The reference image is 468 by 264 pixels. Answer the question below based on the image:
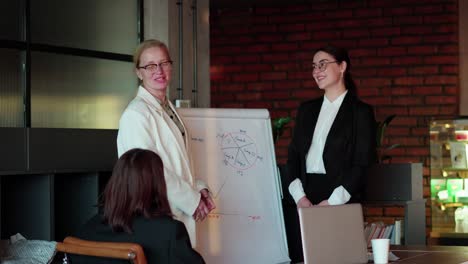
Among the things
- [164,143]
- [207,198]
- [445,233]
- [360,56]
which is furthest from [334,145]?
[360,56]

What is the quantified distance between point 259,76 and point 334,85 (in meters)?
4.27

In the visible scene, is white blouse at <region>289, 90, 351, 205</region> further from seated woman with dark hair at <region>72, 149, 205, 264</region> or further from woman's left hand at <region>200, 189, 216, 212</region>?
seated woman with dark hair at <region>72, 149, 205, 264</region>

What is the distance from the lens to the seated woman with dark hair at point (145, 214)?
2.63 m

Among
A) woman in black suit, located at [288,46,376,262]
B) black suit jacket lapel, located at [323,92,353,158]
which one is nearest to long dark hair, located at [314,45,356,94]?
woman in black suit, located at [288,46,376,262]

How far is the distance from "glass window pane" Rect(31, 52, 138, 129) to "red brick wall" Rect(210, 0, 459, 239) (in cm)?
Answer: 316

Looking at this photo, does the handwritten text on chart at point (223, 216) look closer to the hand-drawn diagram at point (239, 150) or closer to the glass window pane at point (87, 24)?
the hand-drawn diagram at point (239, 150)

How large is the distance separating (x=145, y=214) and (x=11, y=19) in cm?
233

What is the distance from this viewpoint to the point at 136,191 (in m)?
2.65

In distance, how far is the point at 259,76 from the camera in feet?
28.0

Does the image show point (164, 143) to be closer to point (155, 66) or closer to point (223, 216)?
point (155, 66)

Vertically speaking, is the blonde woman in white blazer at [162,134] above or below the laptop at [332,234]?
above

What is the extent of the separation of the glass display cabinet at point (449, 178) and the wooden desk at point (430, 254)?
3376mm

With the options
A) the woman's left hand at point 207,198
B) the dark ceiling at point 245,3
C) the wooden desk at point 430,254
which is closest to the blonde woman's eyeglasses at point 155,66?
the woman's left hand at point 207,198

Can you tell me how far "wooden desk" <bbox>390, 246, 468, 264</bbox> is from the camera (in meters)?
3.00
